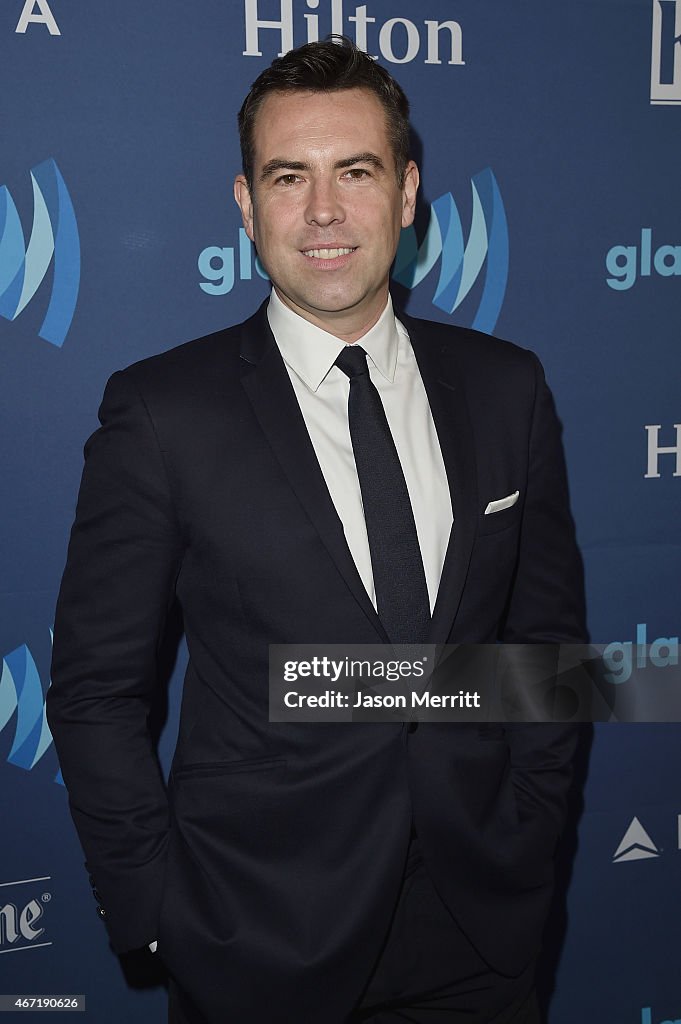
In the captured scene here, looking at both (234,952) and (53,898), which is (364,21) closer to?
(234,952)

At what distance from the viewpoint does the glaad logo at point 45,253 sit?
1.89m

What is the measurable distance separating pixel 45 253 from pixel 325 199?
2.21ft

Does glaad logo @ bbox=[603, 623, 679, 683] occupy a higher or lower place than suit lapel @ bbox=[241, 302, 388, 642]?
lower

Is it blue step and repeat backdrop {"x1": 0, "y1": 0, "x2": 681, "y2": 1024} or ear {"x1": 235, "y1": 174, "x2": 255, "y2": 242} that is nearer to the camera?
ear {"x1": 235, "y1": 174, "x2": 255, "y2": 242}

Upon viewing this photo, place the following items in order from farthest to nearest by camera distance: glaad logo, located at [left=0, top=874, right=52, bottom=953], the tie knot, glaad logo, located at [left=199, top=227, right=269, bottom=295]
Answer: glaad logo, located at [left=0, top=874, right=52, bottom=953] < glaad logo, located at [left=199, top=227, right=269, bottom=295] < the tie knot

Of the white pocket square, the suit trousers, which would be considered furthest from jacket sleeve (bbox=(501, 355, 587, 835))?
the suit trousers

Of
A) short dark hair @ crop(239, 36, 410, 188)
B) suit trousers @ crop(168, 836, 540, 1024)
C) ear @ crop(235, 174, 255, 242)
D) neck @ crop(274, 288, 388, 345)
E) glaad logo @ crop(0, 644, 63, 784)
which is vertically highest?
short dark hair @ crop(239, 36, 410, 188)

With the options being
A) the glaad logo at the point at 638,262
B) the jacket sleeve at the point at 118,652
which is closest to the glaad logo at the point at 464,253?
the glaad logo at the point at 638,262

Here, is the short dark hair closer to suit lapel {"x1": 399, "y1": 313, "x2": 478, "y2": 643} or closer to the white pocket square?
suit lapel {"x1": 399, "y1": 313, "x2": 478, "y2": 643}

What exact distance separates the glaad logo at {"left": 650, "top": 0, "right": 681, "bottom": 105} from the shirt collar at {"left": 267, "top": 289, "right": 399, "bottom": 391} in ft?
3.25

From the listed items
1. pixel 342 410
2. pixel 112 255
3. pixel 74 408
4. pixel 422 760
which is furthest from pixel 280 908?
pixel 112 255

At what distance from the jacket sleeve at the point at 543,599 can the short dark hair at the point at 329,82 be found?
19.4 inches

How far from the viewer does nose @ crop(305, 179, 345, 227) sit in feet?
5.06

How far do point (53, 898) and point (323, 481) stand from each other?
4.19ft
